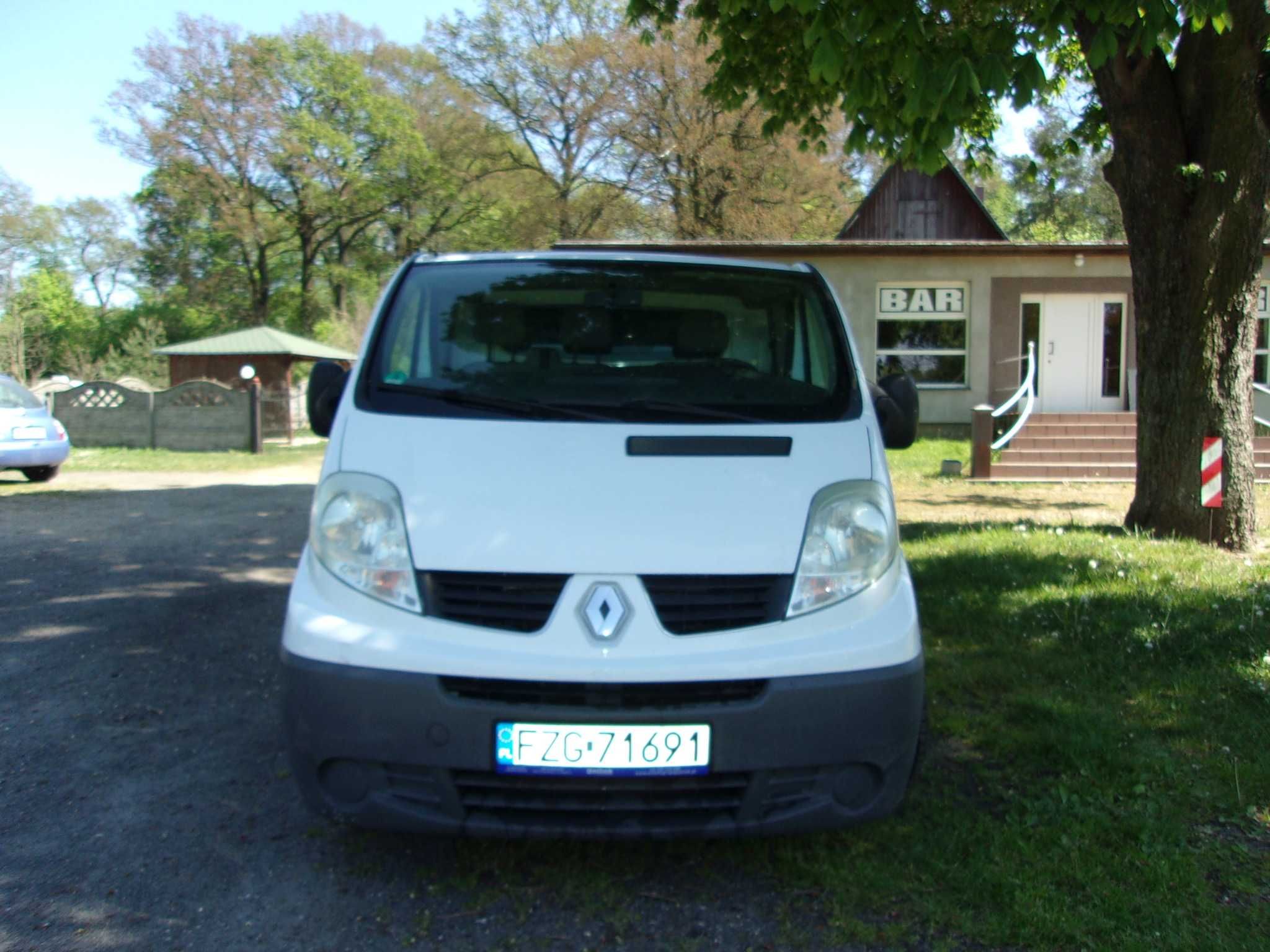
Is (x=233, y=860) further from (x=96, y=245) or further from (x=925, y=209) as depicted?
(x=96, y=245)

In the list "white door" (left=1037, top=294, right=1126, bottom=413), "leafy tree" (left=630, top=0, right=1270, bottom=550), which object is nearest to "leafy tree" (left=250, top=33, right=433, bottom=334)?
"white door" (left=1037, top=294, right=1126, bottom=413)

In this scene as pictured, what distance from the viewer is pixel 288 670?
277cm

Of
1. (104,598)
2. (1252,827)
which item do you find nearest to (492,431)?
(1252,827)

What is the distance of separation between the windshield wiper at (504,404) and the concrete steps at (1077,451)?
482 inches

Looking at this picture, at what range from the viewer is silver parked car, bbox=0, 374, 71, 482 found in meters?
13.4

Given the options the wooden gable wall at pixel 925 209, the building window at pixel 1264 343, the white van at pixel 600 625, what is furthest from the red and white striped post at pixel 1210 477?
the wooden gable wall at pixel 925 209

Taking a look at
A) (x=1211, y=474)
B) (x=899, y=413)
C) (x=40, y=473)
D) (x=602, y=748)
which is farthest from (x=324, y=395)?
(x=40, y=473)

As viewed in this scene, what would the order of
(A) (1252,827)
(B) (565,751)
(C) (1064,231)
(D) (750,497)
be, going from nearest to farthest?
(B) (565,751) < (D) (750,497) < (A) (1252,827) < (C) (1064,231)

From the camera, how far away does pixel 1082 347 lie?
66.0 ft

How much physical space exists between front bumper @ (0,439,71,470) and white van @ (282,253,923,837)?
41.0 feet

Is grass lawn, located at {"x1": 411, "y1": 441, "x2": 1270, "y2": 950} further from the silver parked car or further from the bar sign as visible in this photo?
the silver parked car

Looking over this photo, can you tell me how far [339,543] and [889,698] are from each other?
1541 mm

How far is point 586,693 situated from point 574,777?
211 millimetres

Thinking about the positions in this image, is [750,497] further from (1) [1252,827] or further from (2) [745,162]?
(2) [745,162]
